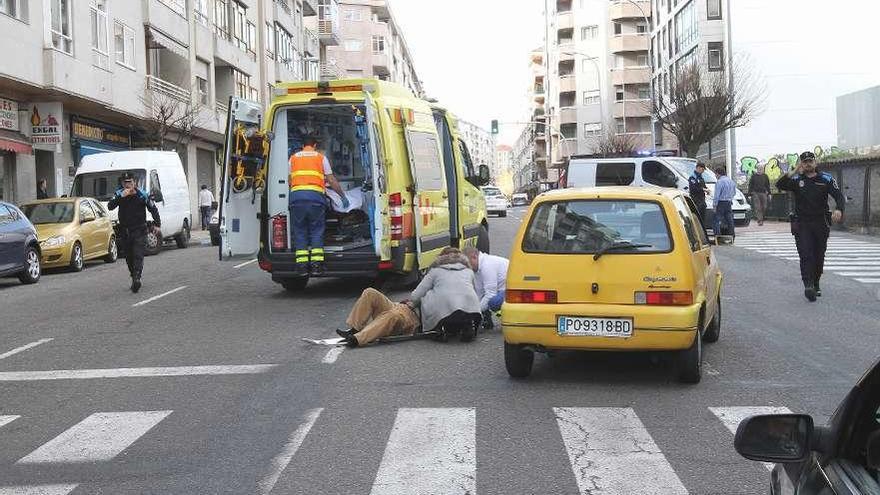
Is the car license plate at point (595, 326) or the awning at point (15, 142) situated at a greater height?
the awning at point (15, 142)

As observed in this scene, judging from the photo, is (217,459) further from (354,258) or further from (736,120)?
(736,120)

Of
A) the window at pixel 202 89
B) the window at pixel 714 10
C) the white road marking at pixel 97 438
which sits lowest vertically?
the white road marking at pixel 97 438

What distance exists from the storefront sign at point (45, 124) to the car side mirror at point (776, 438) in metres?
27.2

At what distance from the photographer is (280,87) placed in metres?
13.4

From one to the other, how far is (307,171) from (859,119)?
43.0 meters

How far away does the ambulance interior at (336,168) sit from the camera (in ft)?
44.2

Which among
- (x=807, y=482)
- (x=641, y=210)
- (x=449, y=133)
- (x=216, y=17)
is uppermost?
(x=216, y=17)

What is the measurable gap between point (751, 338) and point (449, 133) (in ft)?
25.0

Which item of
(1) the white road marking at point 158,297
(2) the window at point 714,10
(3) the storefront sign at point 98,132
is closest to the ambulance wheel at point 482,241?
(1) the white road marking at point 158,297

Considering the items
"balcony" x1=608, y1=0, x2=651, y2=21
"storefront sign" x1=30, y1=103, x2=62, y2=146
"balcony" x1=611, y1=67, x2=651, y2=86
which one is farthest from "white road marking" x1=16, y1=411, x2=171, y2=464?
"balcony" x1=608, y1=0, x2=651, y2=21

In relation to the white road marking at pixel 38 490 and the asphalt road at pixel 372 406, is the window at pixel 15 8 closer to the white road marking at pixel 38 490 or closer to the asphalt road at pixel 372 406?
the asphalt road at pixel 372 406

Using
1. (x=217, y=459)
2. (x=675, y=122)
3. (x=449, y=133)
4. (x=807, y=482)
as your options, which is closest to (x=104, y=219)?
(x=449, y=133)

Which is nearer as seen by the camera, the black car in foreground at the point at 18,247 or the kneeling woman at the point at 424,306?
the kneeling woman at the point at 424,306

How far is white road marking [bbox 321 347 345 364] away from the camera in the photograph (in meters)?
8.88
